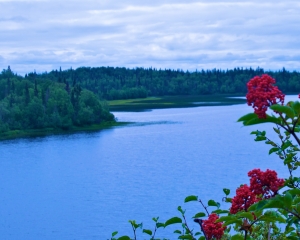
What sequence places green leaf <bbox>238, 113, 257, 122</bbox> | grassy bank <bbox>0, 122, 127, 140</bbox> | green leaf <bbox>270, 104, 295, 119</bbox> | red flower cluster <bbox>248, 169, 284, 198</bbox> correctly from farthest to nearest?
grassy bank <bbox>0, 122, 127, 140</bbox>, red flower cluster <bbox>248, 169, 284, 198</bbox>, green leaf <bbox>238, 113, 257, 122</bbox>, green leaf <bbox>270, 104, 295, 119</bbox>

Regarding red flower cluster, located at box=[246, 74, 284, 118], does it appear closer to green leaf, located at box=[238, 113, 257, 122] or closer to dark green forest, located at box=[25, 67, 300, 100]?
green leaf, located at box=[238, 113, 257, 122]

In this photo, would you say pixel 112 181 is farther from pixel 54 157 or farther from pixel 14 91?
pixel 14 91

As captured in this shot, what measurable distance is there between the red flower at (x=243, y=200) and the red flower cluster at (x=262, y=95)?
46cm

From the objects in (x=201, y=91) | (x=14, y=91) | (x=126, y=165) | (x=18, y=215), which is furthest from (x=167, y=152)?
(x=201, y=91)

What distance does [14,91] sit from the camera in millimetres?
83125

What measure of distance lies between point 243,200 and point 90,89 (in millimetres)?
112968

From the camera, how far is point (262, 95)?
1.82m

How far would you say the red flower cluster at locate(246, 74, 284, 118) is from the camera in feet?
5.93

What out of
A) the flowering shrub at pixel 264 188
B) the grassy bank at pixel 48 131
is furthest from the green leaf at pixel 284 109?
the grassy bank at pixel 48 131

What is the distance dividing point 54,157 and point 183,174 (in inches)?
566

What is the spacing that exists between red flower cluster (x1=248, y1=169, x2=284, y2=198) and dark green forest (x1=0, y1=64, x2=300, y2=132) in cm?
4362

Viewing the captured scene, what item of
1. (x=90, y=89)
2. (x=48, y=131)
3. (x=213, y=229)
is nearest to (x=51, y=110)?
(x=48, y=131)

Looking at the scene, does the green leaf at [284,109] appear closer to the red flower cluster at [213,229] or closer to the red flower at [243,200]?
the red flower at [243,200]

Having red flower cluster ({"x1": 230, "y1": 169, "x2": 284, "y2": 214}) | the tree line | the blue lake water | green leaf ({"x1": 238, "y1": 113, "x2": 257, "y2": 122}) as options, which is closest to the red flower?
red flower cluster ({"x1": 230, "y1": 169, "x2": 284, "y2": 214})
